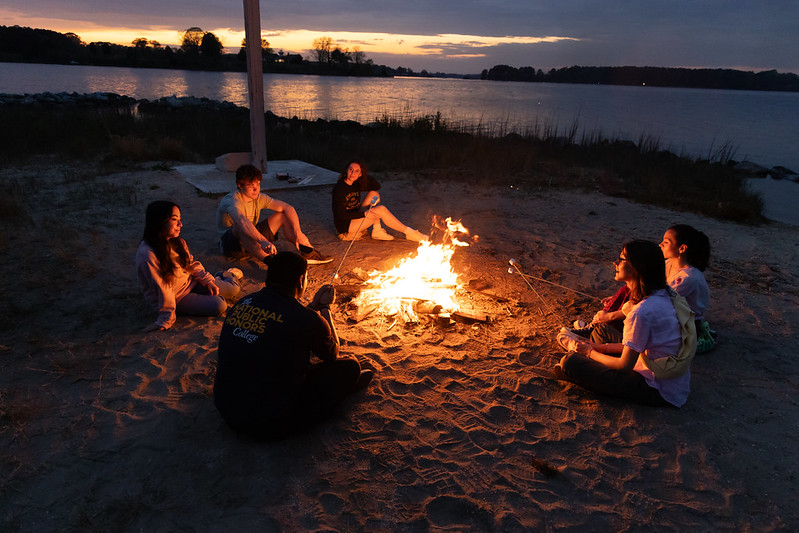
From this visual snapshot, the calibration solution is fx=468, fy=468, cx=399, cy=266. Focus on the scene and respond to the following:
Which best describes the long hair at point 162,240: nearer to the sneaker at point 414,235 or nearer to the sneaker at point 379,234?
the sneaker at point 379,234

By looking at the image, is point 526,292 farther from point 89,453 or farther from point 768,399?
point 89,453

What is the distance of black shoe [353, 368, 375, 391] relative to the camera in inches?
147

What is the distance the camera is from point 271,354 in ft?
9.50

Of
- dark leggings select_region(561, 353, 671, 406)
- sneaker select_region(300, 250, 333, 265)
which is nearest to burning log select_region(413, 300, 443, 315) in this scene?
dark leggings select_region(561, 353, 671, 406)

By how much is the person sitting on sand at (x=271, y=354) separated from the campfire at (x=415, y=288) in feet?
6.42

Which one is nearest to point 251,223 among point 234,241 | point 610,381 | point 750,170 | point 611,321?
point 234,241

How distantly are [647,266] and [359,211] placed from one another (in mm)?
4839

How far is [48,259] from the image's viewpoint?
6.05m

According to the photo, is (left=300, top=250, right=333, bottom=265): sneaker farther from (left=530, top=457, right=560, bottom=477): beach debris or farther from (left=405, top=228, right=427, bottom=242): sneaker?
(left=530, top=457, right=560, bottom=477): beach debris

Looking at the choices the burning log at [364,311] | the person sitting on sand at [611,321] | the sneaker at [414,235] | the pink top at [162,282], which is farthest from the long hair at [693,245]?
the pink top at [162,282]

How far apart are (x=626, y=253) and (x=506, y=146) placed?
537 inches

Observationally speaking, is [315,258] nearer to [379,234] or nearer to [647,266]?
[379,234]

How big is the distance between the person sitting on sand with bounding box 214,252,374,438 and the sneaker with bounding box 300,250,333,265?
11.2 feet

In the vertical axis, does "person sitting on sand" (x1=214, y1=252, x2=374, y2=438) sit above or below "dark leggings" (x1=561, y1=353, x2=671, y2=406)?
above
